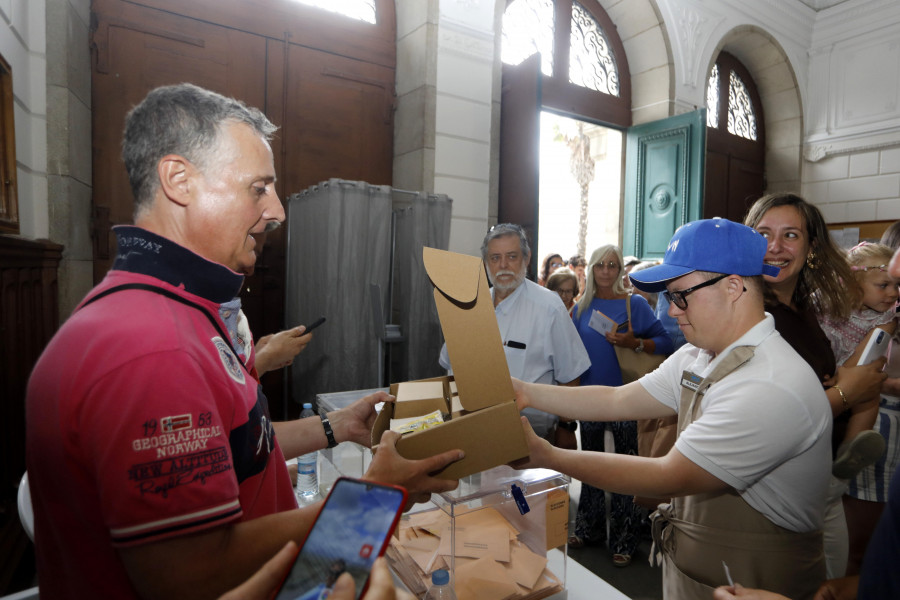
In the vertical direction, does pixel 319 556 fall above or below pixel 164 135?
below

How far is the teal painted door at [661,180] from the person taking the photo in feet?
17.8

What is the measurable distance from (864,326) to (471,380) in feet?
6.94

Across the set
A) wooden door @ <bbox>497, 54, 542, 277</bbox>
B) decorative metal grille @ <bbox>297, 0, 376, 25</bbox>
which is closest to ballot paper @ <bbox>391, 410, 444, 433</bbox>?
wooden door @ <bbox>497, 54, 542, 277</bbox>

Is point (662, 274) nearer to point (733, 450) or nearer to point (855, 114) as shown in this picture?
point (733, 450)

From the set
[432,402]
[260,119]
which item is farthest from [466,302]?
[260,119]

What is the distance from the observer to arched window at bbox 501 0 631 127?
5.12m

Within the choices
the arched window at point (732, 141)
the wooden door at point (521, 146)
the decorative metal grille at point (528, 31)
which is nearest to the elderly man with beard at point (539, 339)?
→ the wooden door at point (521, 146)

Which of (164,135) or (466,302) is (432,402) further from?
(164,135)

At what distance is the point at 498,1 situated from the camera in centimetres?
438

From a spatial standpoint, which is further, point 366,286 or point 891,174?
point 891,174

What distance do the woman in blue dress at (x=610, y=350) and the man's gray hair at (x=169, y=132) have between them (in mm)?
2658

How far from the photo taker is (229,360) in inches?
32.0

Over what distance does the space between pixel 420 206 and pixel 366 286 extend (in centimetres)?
70

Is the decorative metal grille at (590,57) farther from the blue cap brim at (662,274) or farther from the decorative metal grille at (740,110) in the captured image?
the blue cap brim at (662,274)
